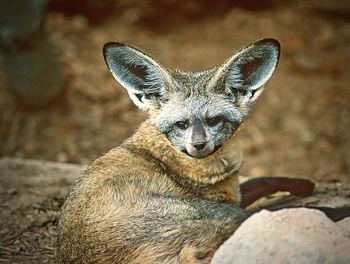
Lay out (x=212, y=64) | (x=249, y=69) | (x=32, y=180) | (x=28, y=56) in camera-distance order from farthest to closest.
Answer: (x=212, y=64) < (x=28, y=56) < (x=32, y=180) < (x=249, y=69)

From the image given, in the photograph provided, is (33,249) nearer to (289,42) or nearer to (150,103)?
(150,103)

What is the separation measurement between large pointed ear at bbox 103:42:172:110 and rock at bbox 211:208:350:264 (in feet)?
6.09

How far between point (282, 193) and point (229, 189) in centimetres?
123

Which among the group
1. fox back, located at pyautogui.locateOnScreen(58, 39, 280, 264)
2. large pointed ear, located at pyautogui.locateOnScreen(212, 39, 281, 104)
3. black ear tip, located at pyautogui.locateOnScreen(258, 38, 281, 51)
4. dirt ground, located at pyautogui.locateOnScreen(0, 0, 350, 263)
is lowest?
dirt ground, located at pyautogui.locateOnScreen(0, 0, 350, 263)

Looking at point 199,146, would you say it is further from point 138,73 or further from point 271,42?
point 271,42

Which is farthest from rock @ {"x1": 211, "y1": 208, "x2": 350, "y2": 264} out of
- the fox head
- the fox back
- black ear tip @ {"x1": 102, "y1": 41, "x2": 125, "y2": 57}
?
black ear tip @ {"x1": 102, "y1": 41, "x2": 125, "y2": 57}

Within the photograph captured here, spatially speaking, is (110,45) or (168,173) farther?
(168,173)

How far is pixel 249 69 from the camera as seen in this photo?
6.29 meters

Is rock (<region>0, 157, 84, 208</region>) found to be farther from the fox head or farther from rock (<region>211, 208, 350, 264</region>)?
rock (<region>211, 208, 350, 264</region>)

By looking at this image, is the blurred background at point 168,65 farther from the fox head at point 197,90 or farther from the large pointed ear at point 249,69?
the fox head at point 197,90

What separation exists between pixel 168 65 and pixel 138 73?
5958 mm

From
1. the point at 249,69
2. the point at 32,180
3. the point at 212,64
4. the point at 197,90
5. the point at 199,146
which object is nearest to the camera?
the point at 199,146

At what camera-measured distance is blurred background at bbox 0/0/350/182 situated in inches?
422

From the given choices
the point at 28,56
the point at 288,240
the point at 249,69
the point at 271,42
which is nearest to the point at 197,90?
the point at 249,69
